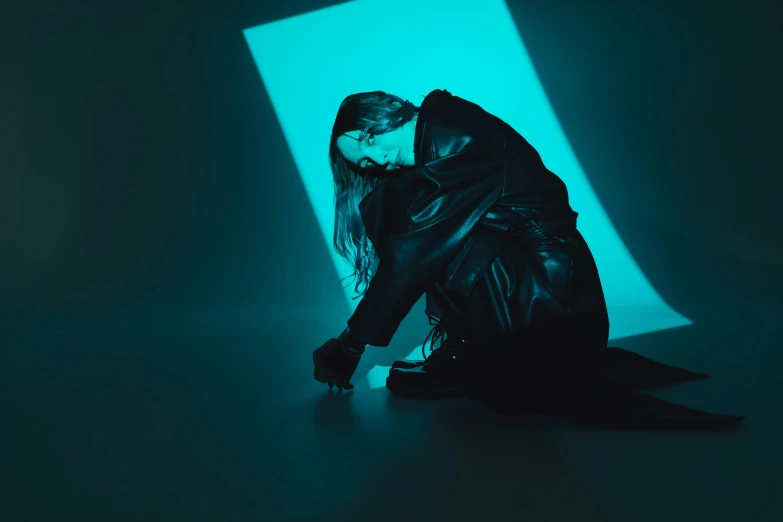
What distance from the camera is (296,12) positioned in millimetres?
3039

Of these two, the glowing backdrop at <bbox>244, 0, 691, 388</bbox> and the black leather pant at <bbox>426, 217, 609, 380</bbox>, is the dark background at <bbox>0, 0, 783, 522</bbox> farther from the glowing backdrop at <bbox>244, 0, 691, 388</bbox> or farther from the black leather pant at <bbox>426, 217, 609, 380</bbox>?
the black leather pant at <bbox>426, 217, 609, 380</bbox>

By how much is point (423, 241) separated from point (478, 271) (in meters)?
0.13

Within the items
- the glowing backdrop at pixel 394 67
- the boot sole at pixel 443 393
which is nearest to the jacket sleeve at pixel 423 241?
the boot sole at pixel 443 393

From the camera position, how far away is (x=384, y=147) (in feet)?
5.15

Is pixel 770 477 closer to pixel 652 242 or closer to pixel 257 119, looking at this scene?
pixel 652 242

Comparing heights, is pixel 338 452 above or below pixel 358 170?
below

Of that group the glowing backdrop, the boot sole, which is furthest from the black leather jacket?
the glowing backdrop

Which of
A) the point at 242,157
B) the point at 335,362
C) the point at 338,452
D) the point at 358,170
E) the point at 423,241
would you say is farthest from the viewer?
the point at 242,157

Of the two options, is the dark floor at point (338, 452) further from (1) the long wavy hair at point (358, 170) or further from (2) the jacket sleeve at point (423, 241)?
(1) the long wavy hair at point (358, 170)

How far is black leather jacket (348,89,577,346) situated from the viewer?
4.44 ft

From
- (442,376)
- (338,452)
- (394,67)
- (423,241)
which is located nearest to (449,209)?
(423,241)

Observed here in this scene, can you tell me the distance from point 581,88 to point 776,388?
1761mm

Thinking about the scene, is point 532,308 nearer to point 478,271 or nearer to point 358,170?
point 478,271

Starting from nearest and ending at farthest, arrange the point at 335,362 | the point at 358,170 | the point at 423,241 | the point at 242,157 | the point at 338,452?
1. the point at 338,452
2. the point at 423,241
3. the point at 335,362
4. the point at 358,170
5. the point at 242,157
